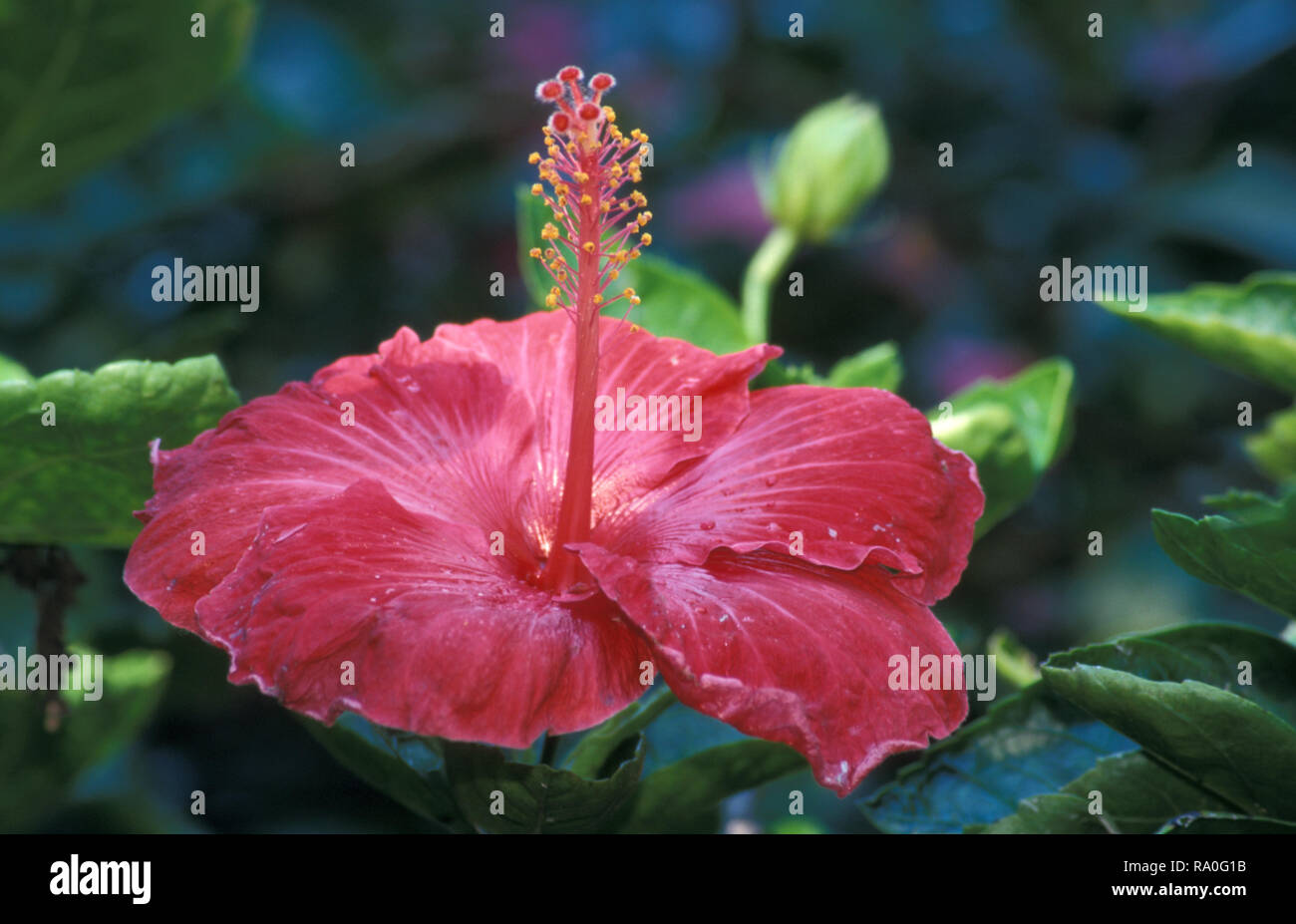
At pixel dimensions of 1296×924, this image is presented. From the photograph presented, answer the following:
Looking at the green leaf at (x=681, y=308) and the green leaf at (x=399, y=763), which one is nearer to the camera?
the green leaf at (x=399, y=763)

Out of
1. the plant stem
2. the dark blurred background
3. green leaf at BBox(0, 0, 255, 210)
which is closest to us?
the plant stem

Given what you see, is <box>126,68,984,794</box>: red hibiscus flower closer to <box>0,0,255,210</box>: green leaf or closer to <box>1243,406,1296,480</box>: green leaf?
<box>1243,406,1296,480</box>: green leaf

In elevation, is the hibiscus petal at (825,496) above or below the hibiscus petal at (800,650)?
above

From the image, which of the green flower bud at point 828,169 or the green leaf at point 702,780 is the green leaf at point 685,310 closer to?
the green flower bud at point 828,169

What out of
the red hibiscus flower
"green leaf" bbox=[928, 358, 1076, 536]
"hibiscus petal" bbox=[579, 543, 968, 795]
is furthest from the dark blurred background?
"hibiscus petal" bbox=[579, 543, 968, 795]

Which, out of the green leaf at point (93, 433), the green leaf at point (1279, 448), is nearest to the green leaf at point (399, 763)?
the green leaf at point (93, 433)

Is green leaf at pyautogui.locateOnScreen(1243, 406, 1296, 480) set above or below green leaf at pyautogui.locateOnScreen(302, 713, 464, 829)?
above
